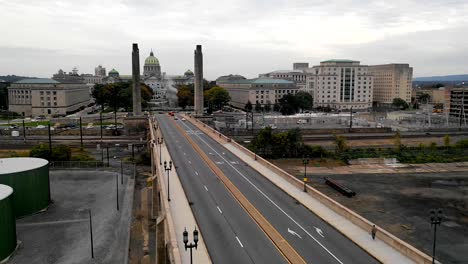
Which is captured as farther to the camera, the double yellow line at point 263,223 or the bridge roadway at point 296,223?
the bridge roadway at point 296,223

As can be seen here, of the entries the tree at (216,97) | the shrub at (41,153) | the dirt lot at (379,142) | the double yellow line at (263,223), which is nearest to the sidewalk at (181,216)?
the double yellow line at (263,223)

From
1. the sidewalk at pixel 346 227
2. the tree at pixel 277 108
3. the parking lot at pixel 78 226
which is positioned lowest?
the parking lot at pixel 78 226

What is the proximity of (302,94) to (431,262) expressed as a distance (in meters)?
150

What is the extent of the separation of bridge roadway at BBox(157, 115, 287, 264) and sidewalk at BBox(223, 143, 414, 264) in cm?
581

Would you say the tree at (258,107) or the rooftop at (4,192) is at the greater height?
the tree at (258,107)

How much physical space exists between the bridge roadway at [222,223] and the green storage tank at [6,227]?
14.9 metres

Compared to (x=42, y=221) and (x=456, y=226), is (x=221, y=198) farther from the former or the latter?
(x=456, y=226)

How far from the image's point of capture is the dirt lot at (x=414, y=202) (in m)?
35.4

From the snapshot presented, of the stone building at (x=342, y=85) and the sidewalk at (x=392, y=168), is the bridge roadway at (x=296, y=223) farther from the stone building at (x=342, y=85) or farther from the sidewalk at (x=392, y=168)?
the stone building at (x=342, y=85)

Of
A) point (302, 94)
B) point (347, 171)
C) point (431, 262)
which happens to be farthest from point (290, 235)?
point (302, 94)

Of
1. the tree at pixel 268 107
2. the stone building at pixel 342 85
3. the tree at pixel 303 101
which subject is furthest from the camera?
the stone building at pixel 342 85

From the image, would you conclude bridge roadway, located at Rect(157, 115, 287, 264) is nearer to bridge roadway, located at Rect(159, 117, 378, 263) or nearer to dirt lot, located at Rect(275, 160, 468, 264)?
bridge roadway, located at Rect(159, 117, 378, 263)

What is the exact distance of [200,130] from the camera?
286ft

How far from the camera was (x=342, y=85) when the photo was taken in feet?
625
